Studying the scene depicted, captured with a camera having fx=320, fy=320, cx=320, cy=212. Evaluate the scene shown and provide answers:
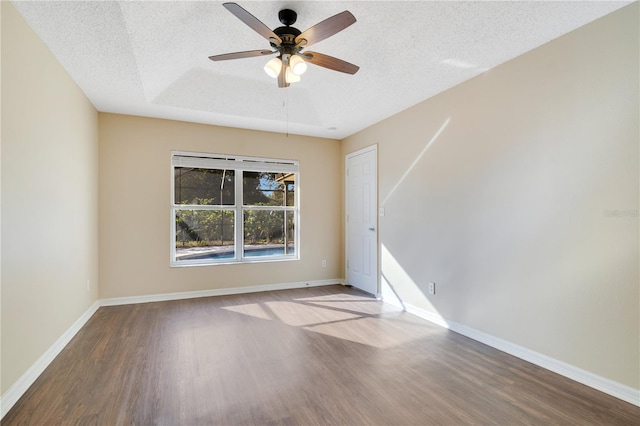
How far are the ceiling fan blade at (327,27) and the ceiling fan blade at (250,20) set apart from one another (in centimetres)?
18

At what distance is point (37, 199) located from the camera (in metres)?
2.37

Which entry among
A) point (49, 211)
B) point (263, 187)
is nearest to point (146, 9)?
point (49, 211)

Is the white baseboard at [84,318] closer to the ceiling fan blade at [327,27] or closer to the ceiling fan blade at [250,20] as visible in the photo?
the ceiling fan blade at [250,20]

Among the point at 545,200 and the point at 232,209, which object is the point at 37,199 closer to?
the point at 232,209

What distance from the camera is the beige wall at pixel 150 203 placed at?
411 centimetres

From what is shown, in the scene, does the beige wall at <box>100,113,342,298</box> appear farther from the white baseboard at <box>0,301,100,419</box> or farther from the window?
the white baseboard at <box>0,301,100,419</box>

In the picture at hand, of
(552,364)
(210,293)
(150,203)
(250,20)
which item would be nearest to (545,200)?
(552,364)

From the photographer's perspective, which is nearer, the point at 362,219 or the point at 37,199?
the point at 37,199

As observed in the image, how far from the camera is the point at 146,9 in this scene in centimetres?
224

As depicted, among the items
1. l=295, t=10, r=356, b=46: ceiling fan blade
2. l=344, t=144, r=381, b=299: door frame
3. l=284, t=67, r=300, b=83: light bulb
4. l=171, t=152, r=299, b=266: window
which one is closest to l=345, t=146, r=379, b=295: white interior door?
l=344, t=144, r=381, b=299: door frame

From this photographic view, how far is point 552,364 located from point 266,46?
135 inches

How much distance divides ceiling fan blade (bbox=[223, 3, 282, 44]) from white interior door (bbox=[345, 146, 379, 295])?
2707 mm

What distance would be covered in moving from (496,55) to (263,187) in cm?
348

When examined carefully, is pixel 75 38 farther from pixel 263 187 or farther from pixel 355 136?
pixel 355 136
